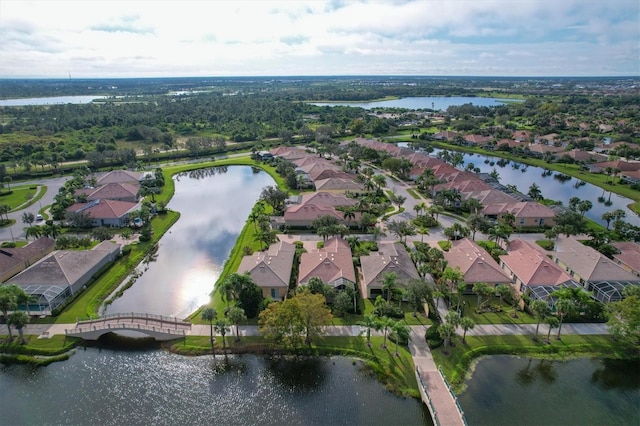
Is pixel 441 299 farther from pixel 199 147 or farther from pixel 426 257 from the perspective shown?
pixel 199 147

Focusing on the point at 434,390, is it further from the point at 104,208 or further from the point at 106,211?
the point at 104,208

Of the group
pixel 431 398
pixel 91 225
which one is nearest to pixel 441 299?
pixel 431 398

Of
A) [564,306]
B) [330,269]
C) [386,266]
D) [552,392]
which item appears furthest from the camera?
[330,269]

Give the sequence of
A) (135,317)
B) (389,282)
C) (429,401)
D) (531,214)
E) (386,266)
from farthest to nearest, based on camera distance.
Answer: (531,214)
(386,266)
(389,282)
(135,317)
(429,401)

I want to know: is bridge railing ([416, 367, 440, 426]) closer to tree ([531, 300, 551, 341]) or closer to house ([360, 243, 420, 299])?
house ([360, 243, 420, 299])

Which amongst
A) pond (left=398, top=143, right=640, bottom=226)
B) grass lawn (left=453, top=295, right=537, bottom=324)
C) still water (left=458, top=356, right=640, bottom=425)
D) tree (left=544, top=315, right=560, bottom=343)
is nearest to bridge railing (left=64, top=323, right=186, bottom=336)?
still water (left=458, top=356, right=640, bottom=425)

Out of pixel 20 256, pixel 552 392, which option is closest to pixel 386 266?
pixel 552 392

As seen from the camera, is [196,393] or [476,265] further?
[476,265]

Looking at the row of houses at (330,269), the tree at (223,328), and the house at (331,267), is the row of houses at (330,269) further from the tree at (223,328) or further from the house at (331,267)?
the tree at (223,328)
